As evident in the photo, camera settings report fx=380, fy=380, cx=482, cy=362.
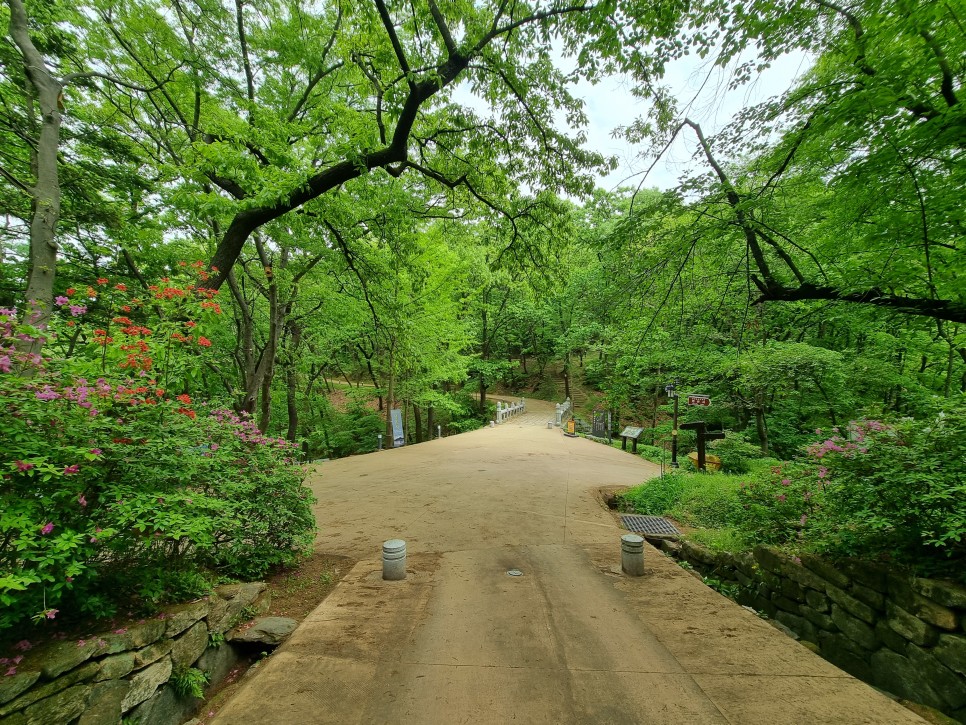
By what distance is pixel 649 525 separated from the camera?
20.5 feet

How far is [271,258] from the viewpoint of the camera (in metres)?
11.6

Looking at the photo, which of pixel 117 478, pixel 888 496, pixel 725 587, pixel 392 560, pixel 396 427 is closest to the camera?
pixel 117 478

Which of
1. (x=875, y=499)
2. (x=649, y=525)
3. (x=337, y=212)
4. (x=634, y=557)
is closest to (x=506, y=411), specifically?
(x=649, y=525)

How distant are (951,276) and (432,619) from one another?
6402 mm

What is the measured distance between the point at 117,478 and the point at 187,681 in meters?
1.45

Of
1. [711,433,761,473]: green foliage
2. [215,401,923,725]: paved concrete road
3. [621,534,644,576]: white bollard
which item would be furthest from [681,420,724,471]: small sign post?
[621,534,644,576]: white bollard

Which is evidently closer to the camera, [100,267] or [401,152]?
A: [401,152]

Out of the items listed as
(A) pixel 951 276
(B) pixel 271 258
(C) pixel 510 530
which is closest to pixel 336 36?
(B) pixel 271 258

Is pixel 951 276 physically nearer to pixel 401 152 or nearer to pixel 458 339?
pixel 401 152

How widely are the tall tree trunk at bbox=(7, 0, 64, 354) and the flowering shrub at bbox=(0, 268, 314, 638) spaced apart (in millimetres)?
1256

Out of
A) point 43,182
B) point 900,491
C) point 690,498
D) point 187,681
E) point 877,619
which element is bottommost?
point 690,498

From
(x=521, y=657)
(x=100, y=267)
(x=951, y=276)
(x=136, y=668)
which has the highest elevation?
(x=100, y=267)

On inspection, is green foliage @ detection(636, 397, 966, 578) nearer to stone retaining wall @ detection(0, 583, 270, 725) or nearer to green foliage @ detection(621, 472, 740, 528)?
green foliage @ detection(621, 472, 740, 528)

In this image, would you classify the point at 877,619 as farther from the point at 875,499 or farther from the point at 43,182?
the point at 43,182
